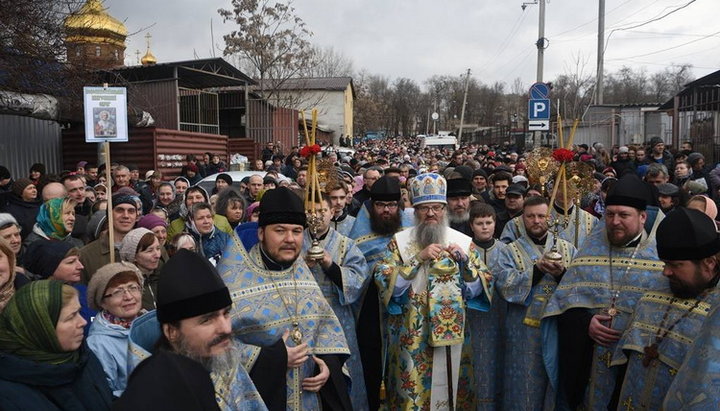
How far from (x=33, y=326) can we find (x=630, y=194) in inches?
131

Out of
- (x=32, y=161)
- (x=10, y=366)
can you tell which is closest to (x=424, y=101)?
(x=32, y=161)

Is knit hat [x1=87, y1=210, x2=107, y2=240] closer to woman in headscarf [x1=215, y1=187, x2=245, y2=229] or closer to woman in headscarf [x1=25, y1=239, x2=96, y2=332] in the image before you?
woman in headscarf [x1=25, y1=239, x2=96, y2=332]

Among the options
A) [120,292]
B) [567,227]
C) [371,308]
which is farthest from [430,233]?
[120,292]

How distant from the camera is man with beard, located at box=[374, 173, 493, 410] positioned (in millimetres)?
4531

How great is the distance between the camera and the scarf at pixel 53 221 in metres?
5.52

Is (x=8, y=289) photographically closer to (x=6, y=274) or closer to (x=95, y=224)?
(x=6, y=274)

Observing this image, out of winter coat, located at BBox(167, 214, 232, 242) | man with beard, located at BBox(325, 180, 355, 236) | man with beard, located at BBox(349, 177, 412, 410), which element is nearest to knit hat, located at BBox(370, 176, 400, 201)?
man with beard, located at BBox(349, 177, 412, 410)

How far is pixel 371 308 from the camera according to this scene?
5285 mm

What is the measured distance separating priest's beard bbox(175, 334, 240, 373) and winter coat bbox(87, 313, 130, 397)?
75cm

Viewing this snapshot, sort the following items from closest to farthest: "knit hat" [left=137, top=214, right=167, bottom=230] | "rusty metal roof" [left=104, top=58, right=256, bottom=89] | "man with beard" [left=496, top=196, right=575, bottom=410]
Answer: "man with beard" [left=496, top=196, right=575, bottom=410], "knit hat" [left=137, top=214, right=167, bottom=230], "rusty metal roof" [left=104, top=58, right=256, bottom=89]

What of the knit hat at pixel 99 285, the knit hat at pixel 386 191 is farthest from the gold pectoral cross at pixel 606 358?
the knit hat at pixel 99 285

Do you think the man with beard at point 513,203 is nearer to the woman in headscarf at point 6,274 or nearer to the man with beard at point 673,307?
the man with beard at point 673,307

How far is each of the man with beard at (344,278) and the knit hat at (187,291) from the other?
5.96ft

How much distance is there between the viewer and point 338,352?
3738 millimetres
